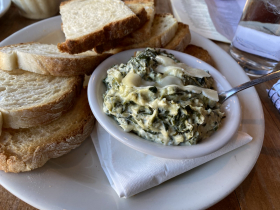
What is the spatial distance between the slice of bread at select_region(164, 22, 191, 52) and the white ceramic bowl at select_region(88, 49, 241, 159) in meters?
0.57

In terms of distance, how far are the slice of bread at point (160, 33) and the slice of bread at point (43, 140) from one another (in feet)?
2.61

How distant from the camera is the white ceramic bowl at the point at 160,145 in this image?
4.09 ft

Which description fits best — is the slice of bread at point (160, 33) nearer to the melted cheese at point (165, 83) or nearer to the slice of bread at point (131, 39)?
the slice of bread at point (131, 39)

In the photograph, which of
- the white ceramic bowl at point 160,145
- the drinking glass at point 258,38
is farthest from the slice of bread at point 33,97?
the drinking glass at point 258,38

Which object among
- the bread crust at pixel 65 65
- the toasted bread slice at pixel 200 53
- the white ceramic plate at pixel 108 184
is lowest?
the white ceramic plate at pixel 108 184

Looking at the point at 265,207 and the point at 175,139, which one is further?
the point at 265,207

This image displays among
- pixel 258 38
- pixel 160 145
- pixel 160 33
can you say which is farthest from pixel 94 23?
pixel 258 38

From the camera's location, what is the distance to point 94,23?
2016mm

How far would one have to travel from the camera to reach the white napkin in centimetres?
130

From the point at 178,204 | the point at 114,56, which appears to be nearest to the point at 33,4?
the point at 114,56

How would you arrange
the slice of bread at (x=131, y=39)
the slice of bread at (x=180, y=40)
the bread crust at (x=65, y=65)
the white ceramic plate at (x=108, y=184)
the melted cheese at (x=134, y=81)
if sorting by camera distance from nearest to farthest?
1. the white ceramic plate at (x=108, y=184)
2. the melted cheese at (x=134, y=81)
3. the bread crust at (x=65, y=65)
4. the slice of bread at (x=131, y=39)
5. the slice of bread at (x=180, y=40)

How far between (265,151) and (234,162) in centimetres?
55

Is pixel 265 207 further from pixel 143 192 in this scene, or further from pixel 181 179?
pixel 143 192

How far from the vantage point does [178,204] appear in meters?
1.25
